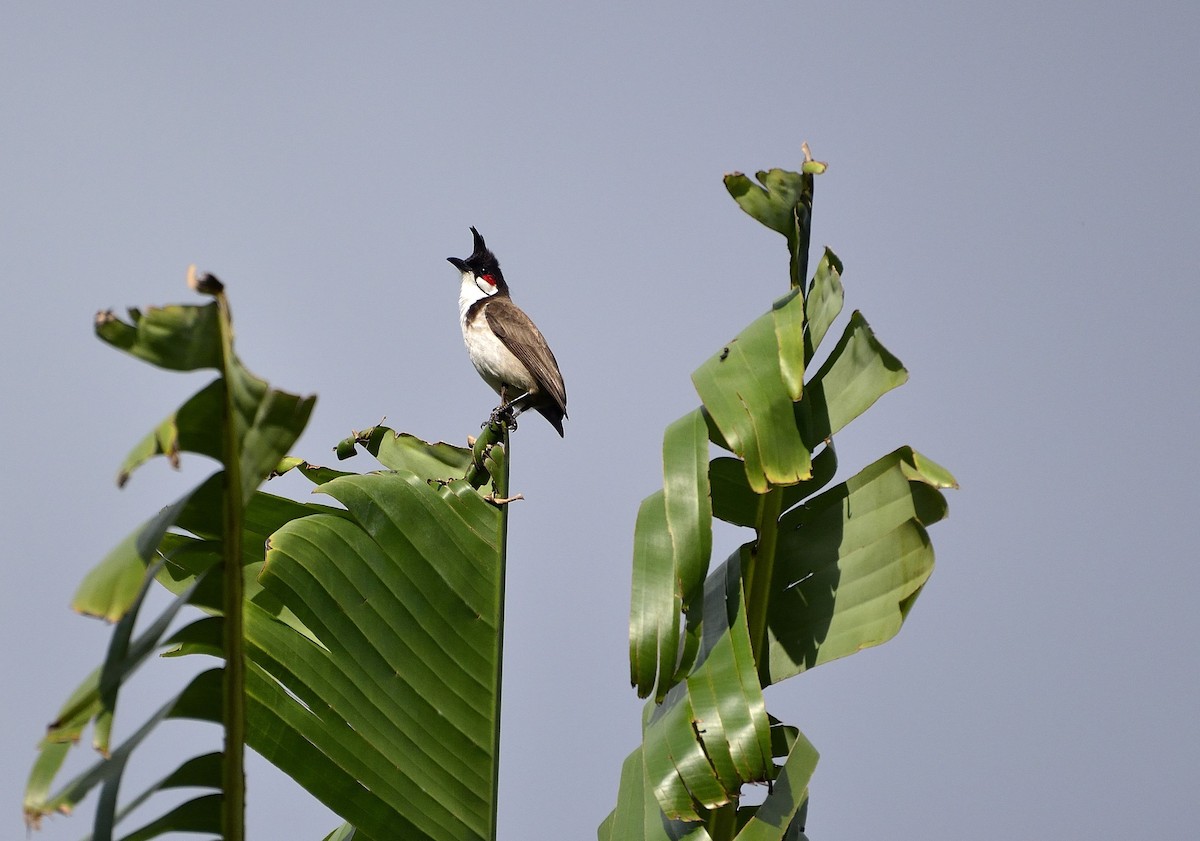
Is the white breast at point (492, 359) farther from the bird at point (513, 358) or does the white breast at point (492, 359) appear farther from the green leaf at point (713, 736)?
the green leaf at point (713, 736)

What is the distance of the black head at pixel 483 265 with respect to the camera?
24.7 ft

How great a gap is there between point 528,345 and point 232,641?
452 centimetres

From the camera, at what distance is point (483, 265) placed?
7.54 metres

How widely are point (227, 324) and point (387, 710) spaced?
136 cm

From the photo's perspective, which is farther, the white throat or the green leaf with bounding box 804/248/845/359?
the white throat

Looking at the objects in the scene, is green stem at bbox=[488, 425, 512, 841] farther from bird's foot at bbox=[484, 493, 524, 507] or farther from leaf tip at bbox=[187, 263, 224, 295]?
leaf tip at bbox=[187, 263, 224, 295]

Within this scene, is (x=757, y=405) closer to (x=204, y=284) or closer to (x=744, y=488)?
(x=744, y=488)

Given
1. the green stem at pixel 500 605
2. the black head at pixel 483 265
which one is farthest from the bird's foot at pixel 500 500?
the black head at pixel 483 265

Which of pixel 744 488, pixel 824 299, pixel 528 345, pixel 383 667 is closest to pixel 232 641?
pixel 383 667

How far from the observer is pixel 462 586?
2920 millimetres

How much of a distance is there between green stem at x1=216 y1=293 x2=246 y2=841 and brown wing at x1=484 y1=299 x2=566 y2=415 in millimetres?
4282

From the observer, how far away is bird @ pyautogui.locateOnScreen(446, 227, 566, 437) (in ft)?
20.2

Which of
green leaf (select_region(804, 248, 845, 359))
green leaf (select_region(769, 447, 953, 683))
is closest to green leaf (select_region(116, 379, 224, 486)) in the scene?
green leaf (select_region(769, 447, 953, 683))

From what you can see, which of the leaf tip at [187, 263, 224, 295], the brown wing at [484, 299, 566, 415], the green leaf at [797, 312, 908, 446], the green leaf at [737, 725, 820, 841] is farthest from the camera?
the brown wing at [484, 299, 566, 415]
